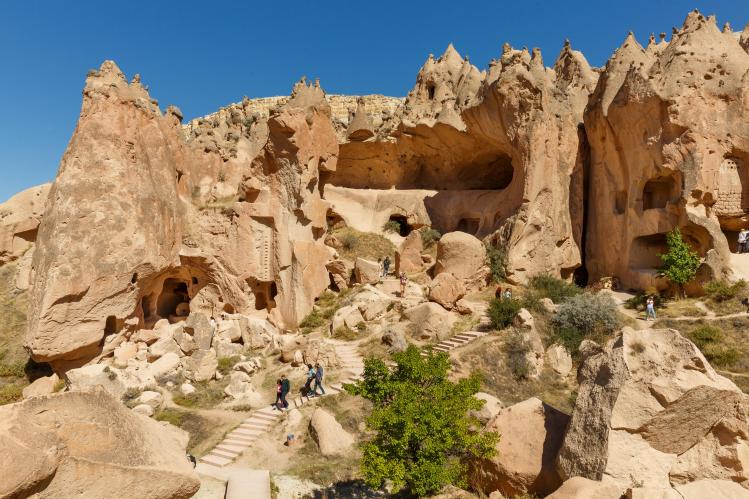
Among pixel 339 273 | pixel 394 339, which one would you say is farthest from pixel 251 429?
pixel 339 273

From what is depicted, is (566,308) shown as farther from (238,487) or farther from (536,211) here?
(238,487)

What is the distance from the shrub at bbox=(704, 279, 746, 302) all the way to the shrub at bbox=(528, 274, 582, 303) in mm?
4440

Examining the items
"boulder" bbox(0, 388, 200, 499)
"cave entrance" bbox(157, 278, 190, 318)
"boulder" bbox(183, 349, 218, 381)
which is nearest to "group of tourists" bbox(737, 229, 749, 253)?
"boulder" bbox(183, 349, 218, 381)

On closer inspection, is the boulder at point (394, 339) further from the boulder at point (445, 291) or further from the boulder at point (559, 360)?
the boulder at point (559, 360)

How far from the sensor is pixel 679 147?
18203 mm

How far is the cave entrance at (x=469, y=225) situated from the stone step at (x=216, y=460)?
1958 centimetres

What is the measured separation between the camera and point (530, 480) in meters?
7.14

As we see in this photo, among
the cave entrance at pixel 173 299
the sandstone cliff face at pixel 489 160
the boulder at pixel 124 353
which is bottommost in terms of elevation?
the boulder at pixel 124 353

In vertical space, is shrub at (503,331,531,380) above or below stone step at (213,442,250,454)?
above

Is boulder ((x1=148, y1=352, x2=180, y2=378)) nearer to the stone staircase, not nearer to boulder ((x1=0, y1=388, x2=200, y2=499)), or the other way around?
the stone staircase

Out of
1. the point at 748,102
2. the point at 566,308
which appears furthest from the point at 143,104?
the point at 748,102

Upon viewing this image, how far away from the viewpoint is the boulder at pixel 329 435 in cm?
1061

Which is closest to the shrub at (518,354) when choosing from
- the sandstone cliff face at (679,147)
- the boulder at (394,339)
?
the boulder at (394,339)

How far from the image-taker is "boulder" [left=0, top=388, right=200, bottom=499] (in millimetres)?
3736
